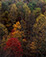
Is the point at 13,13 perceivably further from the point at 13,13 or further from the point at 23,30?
the point at 23,30

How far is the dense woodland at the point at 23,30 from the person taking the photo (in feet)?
42.3

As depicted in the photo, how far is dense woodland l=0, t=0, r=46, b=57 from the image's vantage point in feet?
42.3

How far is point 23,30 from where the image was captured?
17.8 metres

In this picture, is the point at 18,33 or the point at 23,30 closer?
the point at 18,33

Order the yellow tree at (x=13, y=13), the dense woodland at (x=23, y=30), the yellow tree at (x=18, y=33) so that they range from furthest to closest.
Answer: the yellow tree at (x=13, y=13), the yellow tree at (x=18, y=33), the dense woodland at (x=23, y=30)

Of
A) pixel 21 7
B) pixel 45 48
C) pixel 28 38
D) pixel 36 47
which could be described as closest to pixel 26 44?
pixel 28 38

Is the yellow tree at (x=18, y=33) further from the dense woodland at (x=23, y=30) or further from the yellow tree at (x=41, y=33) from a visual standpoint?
the yellow tree at (x=41, y=33)

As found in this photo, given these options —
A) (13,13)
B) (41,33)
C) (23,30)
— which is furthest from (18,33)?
(41,33)

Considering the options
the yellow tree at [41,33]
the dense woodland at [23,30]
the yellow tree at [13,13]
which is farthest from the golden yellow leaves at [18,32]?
the yellow tree at [41,33]

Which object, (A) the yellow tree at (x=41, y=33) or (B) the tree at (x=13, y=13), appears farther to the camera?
(B) the tree at (x=13, y=13)

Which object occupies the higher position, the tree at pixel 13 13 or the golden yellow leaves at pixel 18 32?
the tree at pixel 13 13

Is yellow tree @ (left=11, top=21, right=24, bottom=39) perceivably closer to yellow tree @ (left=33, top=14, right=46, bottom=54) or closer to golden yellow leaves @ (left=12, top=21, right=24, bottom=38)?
golden yellow leaves @ (left=12, top=21, right=24, bottom=38)

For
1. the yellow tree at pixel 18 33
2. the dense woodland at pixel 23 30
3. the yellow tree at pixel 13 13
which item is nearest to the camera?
the dense woodland at pixel 23 30

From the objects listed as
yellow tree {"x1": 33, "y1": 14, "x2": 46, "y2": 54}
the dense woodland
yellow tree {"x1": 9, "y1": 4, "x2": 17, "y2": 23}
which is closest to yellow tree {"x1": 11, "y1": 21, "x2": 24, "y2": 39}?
the dense woodland
